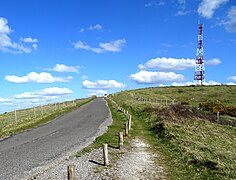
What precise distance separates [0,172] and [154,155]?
23.9 ft

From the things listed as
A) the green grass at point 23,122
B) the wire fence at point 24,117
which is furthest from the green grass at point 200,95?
the green grass at point 23,122

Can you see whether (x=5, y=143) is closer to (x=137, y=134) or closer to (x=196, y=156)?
(x=137, y=134)

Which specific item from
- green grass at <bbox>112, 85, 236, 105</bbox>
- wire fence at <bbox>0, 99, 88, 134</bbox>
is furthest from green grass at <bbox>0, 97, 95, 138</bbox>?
green grass at <bbox>112, 85, 236, 105</bbox>

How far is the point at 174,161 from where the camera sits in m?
13.7

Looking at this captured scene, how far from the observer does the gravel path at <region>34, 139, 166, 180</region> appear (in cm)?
1134

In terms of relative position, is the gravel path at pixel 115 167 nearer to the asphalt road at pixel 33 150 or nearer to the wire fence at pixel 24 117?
the asphalt road at pixel 33 150

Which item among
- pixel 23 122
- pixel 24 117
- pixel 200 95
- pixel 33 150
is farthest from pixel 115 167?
pixel 200 95

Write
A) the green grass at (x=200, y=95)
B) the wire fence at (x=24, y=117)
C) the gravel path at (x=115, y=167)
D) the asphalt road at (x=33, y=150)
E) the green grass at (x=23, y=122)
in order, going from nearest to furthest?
the gravel path at (x=115, y=167) < the asphalt road at (x=33, y=150) < the green grass at (x=23, y=122) < the wire fence at (x=24, y=117) < the green grass at (x=200, y=95)

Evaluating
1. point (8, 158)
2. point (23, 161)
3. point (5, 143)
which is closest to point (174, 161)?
point (23, 161)

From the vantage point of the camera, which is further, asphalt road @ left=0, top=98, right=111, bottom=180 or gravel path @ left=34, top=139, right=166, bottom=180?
asphalt road @ left=0, top=98, right=111, bottom=180

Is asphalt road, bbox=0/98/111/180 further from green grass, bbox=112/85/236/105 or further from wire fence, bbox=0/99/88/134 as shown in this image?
green grass, bbox=112/85/236/105

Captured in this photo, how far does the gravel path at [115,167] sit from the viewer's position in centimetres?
1134

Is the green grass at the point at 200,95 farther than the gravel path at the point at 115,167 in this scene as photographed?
Yes

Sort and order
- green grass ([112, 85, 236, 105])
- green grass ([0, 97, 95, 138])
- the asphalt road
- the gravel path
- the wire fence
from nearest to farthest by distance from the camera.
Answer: the gravel path < the asphalt road < green grass ([0, 97, 95, 138]) < the wire fence < green grass ([112, 85, 236, 105])
